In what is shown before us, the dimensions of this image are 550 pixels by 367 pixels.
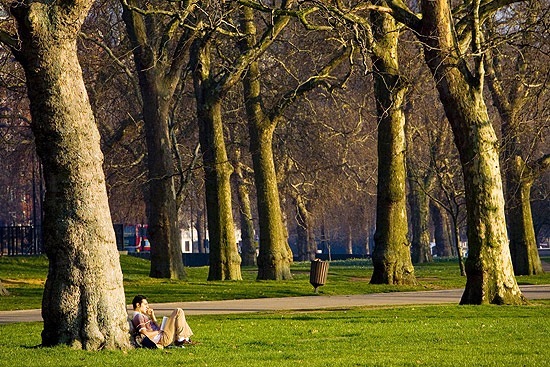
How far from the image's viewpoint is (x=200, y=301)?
2198cm

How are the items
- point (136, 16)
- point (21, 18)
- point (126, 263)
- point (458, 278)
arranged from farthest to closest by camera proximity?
point (126, 263), point (458, 278), point (136, 16), point (21, 18)

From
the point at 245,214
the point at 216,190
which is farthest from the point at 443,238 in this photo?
the point at 216,190

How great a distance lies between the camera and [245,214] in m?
45.2

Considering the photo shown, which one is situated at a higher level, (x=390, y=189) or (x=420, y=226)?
(x=420, y=226)

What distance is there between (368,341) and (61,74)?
212 inches

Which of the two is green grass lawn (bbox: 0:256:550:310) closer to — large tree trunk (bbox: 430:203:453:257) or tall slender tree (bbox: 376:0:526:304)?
tall slender tree (bbox: 376:0:526:304)

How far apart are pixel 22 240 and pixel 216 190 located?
49.3 ft

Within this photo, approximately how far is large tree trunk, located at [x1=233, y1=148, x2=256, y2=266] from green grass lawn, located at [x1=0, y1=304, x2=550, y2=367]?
27879 millimetres

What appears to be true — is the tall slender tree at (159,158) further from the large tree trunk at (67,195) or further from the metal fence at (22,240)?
the large tree trunk at (67,195)

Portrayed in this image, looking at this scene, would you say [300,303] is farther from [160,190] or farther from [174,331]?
[160,190]

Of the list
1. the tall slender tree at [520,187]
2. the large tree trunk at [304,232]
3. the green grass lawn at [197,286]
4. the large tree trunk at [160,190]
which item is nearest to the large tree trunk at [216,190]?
the large tree trunk at [160,190]

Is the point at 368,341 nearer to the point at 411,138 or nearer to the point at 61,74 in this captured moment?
the point at 61,74

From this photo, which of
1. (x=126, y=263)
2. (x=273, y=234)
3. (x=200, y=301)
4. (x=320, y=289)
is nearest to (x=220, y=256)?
(x=273, y=234)

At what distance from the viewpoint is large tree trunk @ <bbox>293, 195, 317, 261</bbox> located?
48.5 metres
